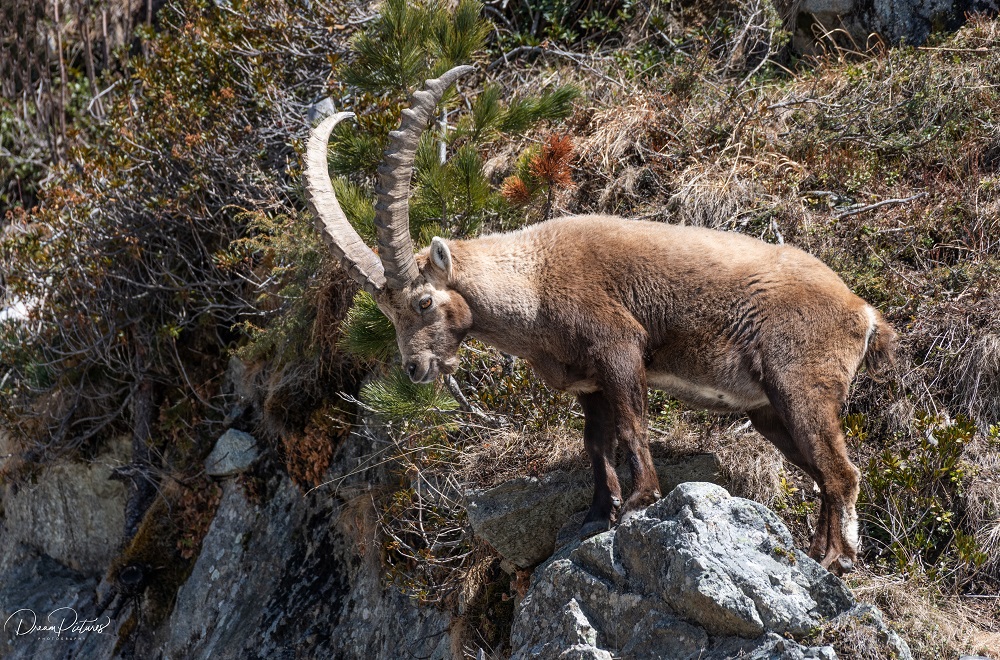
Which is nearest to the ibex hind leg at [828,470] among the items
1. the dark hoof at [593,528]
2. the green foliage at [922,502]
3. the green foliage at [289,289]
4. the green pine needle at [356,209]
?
the green foliage at [922,502]

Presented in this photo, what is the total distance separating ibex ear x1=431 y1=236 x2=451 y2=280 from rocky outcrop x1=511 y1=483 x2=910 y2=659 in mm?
1776

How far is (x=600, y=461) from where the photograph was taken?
5441 mm

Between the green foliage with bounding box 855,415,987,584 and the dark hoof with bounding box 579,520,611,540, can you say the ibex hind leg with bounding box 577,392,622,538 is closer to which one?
the dark hoof with bounding box 579,520,611,540

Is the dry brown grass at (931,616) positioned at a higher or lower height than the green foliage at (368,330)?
lower

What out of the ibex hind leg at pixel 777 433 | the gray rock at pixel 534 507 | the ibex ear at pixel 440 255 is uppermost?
the ibex ear at pixel 440 255

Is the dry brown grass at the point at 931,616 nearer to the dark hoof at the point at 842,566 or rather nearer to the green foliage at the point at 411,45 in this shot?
the dark hoof at the point at 842,566

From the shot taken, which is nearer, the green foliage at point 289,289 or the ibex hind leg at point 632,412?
the ibex hind leg at point 632,412

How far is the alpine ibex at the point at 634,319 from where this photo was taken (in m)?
5.14

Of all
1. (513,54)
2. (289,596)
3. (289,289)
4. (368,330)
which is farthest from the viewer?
(513,54)

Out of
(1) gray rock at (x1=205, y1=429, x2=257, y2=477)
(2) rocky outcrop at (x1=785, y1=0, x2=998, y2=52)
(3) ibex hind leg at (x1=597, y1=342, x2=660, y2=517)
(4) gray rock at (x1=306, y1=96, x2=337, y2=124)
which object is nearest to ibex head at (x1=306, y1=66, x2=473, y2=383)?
(3) ibex hind leg at (x1=597, y1=342, x2=660, y2=517)

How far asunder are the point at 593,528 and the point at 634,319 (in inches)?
46.9

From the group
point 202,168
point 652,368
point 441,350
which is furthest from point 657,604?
point 202,168

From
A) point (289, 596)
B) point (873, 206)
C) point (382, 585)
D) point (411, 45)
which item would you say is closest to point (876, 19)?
point (873, 206)

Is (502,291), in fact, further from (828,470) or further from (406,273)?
(828,470)
